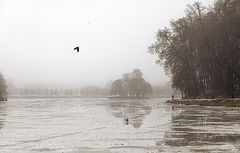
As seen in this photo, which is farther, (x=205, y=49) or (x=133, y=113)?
(x=205, y=49)

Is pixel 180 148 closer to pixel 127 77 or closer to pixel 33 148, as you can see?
pixel 33 148

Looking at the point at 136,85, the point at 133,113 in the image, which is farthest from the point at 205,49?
the point at 136,85

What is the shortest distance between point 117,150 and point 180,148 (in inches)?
102

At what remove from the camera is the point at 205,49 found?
57.0 metres

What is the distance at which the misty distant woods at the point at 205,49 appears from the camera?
2078 inches

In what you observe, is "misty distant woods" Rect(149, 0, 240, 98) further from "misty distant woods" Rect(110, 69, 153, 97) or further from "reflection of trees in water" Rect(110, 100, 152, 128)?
"misty distant woods" Rect(110, 69, 153, 97)

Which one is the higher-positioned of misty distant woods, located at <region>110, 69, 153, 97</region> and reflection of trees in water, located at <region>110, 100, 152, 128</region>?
misty distant woods, located at <region>110, 69, 153, 97</region>

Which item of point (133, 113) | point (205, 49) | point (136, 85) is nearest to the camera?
point (133, 113)

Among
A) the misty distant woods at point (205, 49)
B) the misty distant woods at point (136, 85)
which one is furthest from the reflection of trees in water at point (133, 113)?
the misty distant woods at point (136, 85)

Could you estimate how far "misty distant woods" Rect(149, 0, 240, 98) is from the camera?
52.8 metres

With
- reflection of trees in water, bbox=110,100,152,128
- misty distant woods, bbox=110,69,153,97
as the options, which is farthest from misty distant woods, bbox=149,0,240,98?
misty distant woods, bbox=110,69,153,97

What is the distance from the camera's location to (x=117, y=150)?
13445mm

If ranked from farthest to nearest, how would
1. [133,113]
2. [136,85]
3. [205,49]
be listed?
[136,85] → [205,49] → [133,113]

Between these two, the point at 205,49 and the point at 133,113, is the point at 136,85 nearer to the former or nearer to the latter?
the point at 205,49
